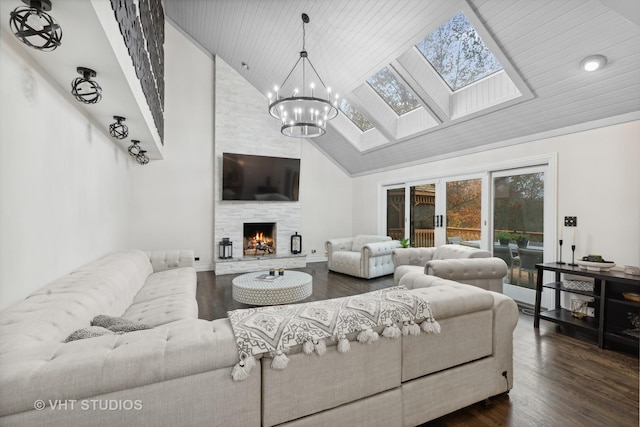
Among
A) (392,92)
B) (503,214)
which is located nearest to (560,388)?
(503,214)

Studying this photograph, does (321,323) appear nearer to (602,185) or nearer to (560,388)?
(560,388)

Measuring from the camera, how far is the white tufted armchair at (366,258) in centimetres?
556

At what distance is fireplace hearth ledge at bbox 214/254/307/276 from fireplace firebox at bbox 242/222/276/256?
30cm

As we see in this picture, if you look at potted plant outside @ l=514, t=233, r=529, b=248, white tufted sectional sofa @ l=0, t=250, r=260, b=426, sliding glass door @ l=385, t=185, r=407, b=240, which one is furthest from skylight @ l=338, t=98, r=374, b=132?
white tufted sectional sofa @ l=0, t=250, r=260, b=426

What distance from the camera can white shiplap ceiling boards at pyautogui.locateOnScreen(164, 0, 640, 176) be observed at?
2.77 metres

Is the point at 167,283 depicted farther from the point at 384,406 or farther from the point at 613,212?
the point at 613,212

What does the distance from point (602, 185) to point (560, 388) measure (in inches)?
97.8

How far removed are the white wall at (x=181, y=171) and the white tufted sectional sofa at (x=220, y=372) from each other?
4000mm

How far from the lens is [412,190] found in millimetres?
6375

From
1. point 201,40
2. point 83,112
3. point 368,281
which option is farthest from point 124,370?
point 201,40

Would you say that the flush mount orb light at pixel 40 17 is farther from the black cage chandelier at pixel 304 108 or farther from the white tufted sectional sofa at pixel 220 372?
the black cage chandelier at pixel 304 108

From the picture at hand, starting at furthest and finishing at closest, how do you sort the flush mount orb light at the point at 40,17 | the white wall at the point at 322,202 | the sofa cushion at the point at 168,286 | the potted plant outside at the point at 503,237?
the white wall at the point at 322,202, the potted plant outside at the point at 503,237, the sofa cushion at the point at 168,286, the flush mount orb light at the point at 40,17

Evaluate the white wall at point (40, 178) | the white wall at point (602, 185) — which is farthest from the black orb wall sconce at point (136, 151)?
the white wall at point (602, 185)

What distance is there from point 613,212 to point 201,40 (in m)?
7.35
